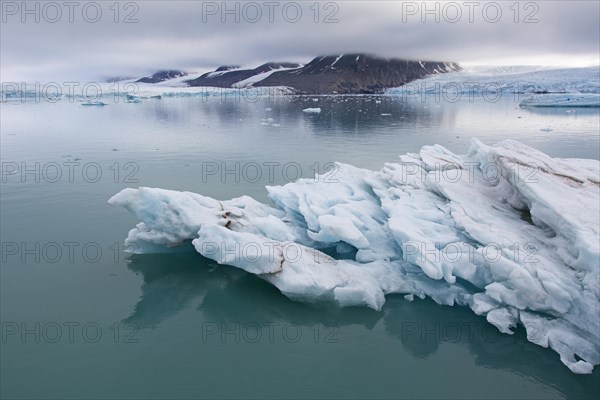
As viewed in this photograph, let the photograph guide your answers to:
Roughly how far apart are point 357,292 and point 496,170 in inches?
234

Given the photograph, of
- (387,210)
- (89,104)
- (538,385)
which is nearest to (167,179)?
(387,210)

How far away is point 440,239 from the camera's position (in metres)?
8.57

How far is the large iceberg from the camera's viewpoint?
23.2 ft

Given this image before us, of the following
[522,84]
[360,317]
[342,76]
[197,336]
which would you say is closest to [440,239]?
[360,317]

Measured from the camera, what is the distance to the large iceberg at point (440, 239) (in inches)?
278

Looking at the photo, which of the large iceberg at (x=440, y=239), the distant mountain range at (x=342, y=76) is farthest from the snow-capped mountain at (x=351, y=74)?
the large iceberg at (x=440, y=239)

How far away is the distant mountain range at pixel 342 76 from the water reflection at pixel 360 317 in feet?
419

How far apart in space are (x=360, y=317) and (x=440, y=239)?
97.6 inches

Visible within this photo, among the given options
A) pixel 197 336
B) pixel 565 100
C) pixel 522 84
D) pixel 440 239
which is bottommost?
pixel 197 336

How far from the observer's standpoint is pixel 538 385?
6.14m

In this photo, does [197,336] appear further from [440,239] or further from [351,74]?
[351,74]

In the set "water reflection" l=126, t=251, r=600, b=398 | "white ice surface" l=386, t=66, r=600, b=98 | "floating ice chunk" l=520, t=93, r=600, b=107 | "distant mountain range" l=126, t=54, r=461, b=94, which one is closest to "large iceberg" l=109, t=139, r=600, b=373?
"water reflection" l=126, t=251, r=600, b=398

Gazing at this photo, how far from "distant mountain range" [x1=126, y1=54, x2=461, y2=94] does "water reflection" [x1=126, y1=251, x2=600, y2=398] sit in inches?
5034

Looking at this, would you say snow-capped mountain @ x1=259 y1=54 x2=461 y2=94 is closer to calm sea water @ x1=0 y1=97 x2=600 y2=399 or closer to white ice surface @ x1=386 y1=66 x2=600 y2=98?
white ice surface @ x1=386 y1=66 x2=600 y2=98
